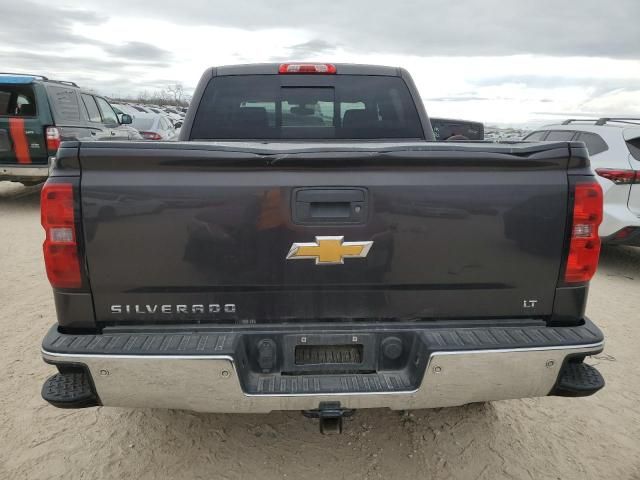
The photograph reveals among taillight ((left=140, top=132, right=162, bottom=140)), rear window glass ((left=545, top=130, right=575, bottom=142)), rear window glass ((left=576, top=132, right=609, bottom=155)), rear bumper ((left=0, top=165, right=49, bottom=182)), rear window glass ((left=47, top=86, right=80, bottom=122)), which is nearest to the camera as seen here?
rear window glass ((left=576, top=132, right=609, bottom=155))

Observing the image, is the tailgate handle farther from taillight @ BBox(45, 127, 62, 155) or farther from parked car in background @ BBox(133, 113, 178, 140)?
parked car in background @ BBox(133, 113, 178, 140)

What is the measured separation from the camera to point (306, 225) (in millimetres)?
2023

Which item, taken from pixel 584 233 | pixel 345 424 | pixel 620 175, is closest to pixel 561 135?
pixel 620 175

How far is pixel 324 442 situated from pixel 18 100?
8.43 m

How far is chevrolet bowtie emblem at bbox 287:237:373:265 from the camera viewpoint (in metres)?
2.04

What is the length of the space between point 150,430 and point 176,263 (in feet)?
4.58

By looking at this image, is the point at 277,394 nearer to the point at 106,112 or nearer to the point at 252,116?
the point at 252,116

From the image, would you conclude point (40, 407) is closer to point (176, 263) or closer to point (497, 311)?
point (176, 263)

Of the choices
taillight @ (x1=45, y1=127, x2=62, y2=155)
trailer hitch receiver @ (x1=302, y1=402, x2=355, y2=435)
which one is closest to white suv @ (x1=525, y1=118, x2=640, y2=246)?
trailer hitch receiver @ (x1=302, y1=402, x2=355, y2=435)

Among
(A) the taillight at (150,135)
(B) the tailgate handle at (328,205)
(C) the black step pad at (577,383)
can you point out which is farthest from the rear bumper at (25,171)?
(C) the black step pad at (577,383)

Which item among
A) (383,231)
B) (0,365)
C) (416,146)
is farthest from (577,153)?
(0,365)

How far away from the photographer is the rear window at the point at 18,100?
819 cm

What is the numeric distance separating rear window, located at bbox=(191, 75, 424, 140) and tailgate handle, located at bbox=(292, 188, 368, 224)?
1.76 metres

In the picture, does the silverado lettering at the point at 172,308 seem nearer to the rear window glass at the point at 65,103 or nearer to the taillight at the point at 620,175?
the taillight at the point at 620,175
